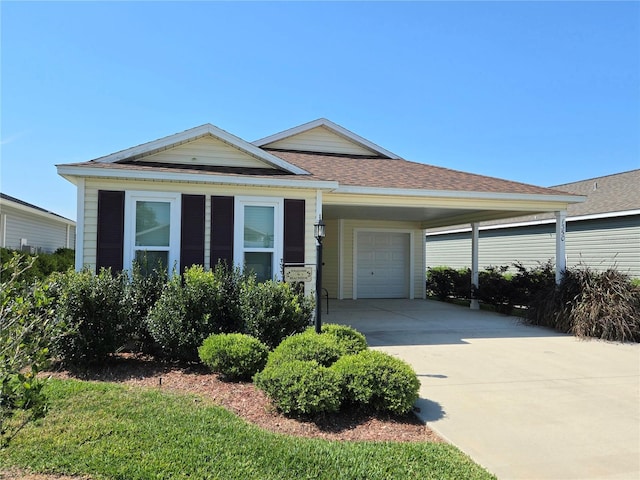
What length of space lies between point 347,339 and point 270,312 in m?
1.25

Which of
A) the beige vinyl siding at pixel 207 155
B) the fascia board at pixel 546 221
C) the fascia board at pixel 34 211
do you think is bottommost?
the fascia board at pixel 546 221

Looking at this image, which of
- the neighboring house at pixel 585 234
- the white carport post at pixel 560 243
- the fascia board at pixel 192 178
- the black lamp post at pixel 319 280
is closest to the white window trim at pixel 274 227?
the fascia board at pixel 192 178

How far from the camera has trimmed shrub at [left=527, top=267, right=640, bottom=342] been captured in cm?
859

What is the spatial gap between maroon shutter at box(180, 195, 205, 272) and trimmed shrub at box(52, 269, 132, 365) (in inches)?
71.8

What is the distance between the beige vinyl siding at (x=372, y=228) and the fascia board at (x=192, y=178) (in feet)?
22.9

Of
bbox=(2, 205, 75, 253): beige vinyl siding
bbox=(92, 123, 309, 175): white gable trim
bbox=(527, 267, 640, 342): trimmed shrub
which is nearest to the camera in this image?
bbox=(92, 123, 309, 175): white gable trim

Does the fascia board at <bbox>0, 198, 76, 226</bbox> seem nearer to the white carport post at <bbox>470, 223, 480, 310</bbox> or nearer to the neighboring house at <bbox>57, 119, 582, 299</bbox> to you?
the neighboring house at <bbox>57, 119, 582, 299</bbox>

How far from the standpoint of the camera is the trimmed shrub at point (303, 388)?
392 centimetres

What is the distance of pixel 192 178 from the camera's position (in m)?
7.46

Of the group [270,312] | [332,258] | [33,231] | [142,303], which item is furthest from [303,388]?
[33,231]

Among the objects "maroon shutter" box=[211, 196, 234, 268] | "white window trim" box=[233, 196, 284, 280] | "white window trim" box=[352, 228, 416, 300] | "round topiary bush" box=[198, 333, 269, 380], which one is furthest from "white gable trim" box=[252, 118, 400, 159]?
"round topiary bush" box=[198, 333, 269, 380]

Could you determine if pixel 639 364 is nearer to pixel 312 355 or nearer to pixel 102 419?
pixel 312 355

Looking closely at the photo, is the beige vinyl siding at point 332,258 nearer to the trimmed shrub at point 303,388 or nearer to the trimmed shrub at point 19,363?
the trimmed shrub at point 303,388

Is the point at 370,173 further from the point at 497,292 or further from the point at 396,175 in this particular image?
the point at 497,292
